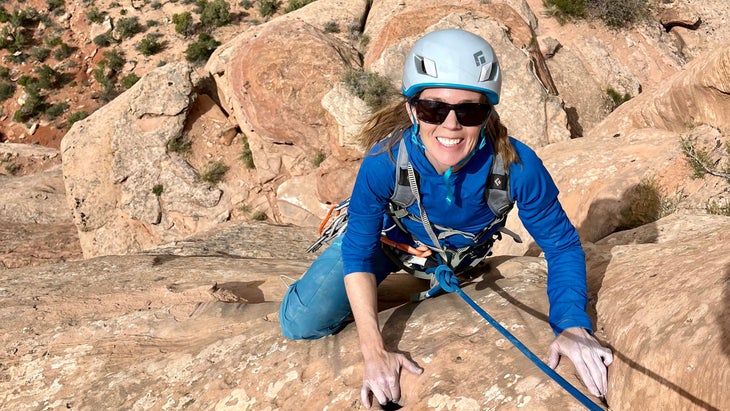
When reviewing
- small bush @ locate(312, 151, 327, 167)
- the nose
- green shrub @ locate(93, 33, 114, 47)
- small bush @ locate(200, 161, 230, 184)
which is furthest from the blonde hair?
green shrub @ locate(93, 33, 114, 47)

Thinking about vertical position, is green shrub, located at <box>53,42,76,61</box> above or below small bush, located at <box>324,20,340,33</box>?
below

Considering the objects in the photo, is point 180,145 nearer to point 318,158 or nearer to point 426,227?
point 318,158

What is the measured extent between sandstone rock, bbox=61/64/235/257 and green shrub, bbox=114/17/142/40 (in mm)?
12221

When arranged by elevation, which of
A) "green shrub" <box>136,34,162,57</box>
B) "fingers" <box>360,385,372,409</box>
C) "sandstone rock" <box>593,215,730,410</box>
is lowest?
"green shrub" <box>136,34,162,57</box>

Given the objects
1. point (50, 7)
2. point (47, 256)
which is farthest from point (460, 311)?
point (50, 7)

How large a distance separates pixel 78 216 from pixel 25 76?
13973 millimetres

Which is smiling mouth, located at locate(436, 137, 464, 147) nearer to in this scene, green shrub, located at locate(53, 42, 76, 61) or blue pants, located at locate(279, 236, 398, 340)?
blue pants, located at locate(279, 236, 398, 340)

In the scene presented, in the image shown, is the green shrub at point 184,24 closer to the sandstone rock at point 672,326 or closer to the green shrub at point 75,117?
the green shrub at point 75,117

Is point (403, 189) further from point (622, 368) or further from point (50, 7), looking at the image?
point (50, 7)

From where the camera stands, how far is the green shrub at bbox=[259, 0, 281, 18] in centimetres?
2216

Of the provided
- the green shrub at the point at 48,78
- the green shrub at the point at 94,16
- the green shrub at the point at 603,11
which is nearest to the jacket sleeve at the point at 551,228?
the green shrub at the point at 603,11

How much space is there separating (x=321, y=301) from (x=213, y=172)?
1003 cm

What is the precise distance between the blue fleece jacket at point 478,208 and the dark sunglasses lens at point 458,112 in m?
0.22

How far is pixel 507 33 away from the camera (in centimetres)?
1080
